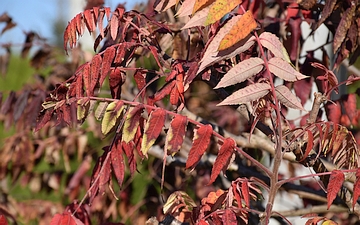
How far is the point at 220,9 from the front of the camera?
83cm

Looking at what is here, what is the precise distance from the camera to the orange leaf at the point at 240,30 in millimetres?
814

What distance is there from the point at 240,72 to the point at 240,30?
72mm

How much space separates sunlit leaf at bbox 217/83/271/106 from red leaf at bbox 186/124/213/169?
57mm

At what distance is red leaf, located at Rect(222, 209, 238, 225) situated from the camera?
0.88 m

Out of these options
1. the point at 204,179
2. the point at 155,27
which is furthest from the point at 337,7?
the point at 204,179

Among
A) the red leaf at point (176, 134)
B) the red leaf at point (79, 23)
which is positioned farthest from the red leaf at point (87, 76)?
the red leaf at point (176, 134)

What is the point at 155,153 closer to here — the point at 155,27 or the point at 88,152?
the point at 155,27

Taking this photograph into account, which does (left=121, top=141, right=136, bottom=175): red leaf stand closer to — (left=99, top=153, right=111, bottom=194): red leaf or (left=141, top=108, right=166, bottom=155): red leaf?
(left=99, top=153, right=111, bottom=194): red leaf

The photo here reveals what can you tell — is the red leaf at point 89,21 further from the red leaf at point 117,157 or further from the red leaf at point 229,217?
the red leaf at point 229,217

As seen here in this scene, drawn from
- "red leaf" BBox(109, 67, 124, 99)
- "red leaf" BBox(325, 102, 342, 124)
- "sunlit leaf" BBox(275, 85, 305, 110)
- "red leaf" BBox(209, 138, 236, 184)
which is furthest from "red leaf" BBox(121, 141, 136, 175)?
"red leaf" BBox(325, 102, 342, 124)

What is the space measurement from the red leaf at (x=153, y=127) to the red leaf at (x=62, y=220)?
0.26 metres

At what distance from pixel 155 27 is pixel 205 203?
1.58ft

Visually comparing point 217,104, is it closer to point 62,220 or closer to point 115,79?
point 115,79

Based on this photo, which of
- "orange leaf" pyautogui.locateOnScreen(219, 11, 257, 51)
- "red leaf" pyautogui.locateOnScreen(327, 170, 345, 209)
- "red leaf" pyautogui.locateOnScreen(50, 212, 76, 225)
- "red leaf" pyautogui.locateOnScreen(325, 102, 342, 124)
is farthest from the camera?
"red leaf" pyautogui.locateOnScreen(325, 102, 342, 124)
